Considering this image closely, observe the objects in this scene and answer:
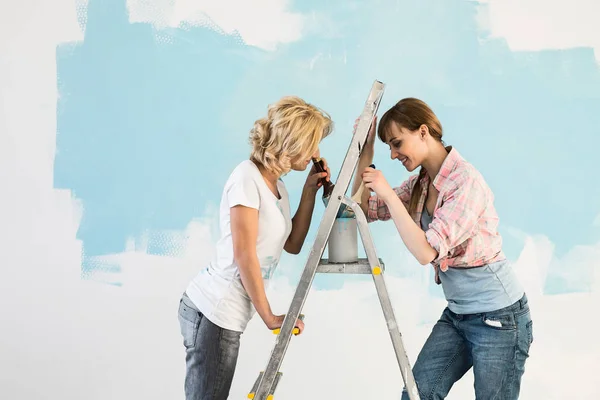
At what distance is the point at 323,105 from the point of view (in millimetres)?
3320

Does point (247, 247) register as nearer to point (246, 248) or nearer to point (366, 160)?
point (246, 248)

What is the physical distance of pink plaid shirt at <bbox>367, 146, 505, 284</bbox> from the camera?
76.0 inches

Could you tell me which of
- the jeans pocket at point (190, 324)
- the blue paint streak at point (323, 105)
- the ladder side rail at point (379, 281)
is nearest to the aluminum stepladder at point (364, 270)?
the ladder side rail at point (379, 281)

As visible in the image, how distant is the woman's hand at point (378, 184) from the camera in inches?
74.5

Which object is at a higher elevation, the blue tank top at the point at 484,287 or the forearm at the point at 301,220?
the forearm at the point at 301,220

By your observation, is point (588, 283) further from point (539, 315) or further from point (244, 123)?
point (244, 123)

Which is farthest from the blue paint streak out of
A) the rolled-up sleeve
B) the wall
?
the rolled-up sleeve

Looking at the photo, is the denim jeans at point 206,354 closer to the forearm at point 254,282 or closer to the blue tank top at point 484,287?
the forearm at point 254,282

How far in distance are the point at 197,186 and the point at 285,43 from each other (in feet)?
2.54

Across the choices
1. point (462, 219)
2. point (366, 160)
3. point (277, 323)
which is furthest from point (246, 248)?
point (462, 219)

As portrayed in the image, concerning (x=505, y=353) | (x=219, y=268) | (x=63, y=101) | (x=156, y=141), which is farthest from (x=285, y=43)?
(x=505, y=353)

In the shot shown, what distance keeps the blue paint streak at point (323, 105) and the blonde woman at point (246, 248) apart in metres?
1.34

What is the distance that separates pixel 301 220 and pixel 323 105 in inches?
51.1

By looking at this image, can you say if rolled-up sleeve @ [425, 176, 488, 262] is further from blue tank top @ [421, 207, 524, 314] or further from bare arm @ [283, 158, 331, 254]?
bare arm @ [283, 158, 331, 254]
